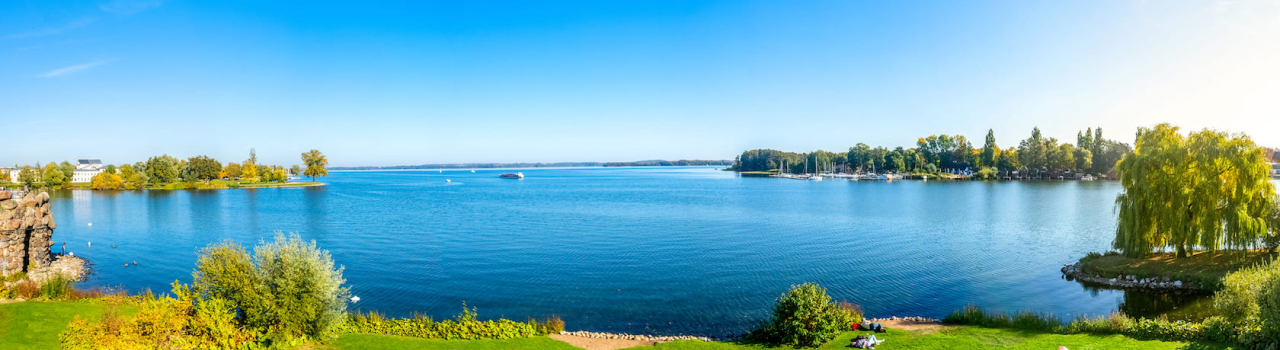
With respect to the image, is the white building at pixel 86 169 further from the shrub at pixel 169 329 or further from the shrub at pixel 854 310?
the shrub at pixel 854 310

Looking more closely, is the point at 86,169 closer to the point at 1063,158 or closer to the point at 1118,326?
the point at 1118,326

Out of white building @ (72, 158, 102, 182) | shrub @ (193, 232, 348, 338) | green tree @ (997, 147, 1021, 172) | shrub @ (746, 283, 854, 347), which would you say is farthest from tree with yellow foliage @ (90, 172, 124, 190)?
green tree @ (997, 147, 1021, 172)

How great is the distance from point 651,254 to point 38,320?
2989 centimetres

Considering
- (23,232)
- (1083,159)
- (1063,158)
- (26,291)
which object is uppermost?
(1063,158)

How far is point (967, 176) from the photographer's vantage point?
6594 inches

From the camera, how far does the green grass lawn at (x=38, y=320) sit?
50.3ft

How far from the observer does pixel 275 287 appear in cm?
1675

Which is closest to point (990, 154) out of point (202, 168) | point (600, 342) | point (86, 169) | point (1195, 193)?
point (1195, 193)

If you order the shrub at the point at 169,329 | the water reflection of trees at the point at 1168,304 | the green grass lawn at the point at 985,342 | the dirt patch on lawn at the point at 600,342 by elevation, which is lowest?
the water reflection of trees at the point at 1168,304

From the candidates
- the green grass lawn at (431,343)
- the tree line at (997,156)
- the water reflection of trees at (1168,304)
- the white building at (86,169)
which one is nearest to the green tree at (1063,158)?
the tree line at (997,156)

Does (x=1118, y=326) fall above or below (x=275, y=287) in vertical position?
below

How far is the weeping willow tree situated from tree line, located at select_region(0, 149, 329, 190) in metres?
165

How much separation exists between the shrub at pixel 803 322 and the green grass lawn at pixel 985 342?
16.9 inches

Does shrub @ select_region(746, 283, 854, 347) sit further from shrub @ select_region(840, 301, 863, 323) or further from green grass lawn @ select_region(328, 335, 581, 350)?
green grass lawn @ select_region(328, 335, 581, 350)
